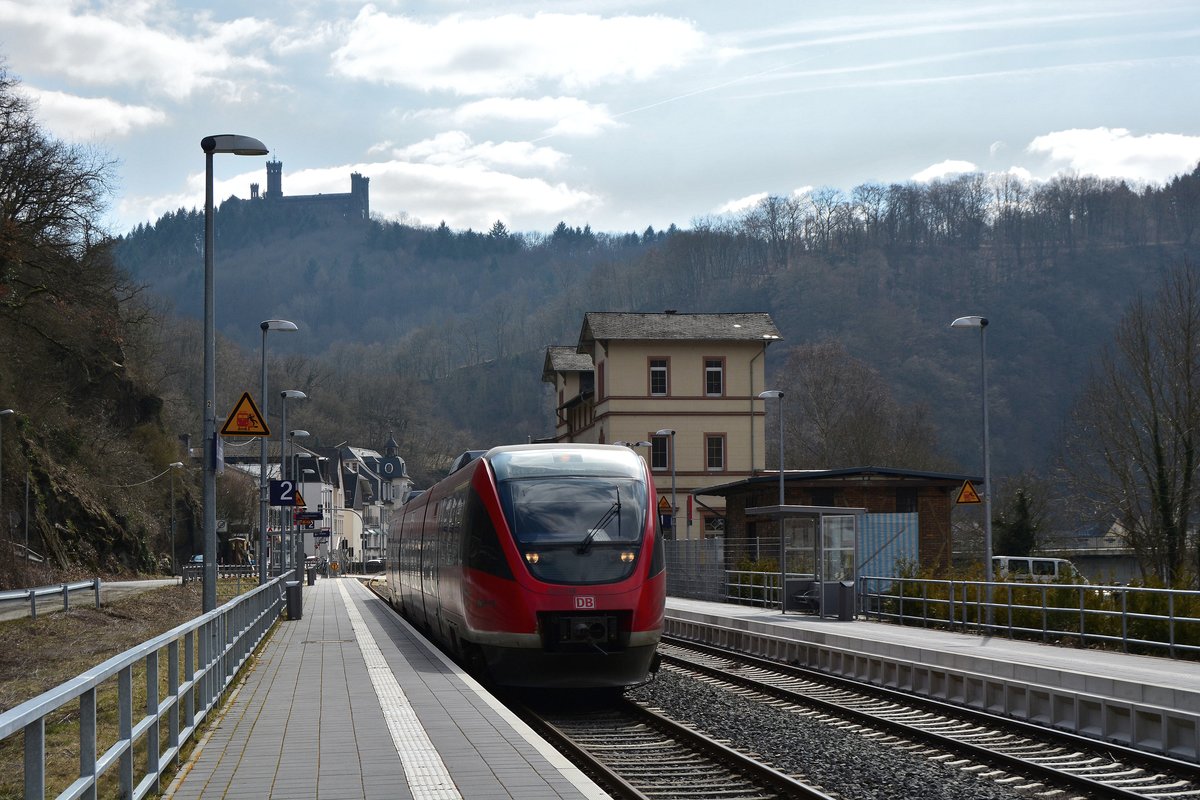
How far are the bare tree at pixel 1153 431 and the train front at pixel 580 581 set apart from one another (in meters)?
23.3

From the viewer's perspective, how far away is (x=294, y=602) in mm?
33031

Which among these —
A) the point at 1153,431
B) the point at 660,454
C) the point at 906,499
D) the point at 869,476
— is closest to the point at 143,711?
the point at 1153,431

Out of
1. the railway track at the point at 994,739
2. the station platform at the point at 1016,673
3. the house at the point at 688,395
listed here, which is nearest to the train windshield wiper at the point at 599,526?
the railway track at the point at 994,739

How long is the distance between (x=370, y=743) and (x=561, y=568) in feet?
18.2

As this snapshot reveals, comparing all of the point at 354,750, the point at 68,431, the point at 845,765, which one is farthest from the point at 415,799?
the point at 68,431

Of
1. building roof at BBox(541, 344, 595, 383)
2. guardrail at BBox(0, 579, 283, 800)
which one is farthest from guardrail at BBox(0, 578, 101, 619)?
building roof at BBox(541, 344, 595, 383)

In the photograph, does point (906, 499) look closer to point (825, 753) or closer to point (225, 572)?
point (825, 753)

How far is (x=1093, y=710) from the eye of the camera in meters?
13.9

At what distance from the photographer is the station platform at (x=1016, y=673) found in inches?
514

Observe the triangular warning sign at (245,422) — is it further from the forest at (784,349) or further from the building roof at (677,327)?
the building roof at (677,327)

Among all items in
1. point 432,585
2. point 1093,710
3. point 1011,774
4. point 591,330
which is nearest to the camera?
point 1011,774

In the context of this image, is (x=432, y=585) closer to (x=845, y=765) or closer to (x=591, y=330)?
(x=845, y=765)

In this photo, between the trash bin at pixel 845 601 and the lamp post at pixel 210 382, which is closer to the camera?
the lamp post at pixel 210 382

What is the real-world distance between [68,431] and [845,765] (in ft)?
176
